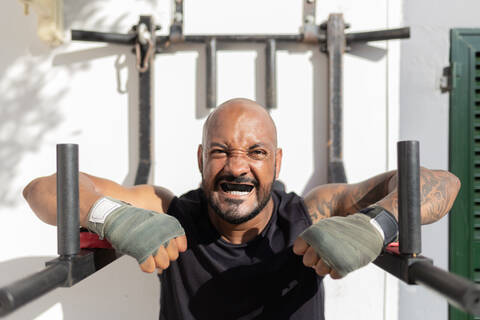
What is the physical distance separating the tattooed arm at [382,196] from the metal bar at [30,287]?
1040 millimetres

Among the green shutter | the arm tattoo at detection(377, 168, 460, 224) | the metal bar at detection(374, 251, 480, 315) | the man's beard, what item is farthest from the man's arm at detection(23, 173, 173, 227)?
the green shutter

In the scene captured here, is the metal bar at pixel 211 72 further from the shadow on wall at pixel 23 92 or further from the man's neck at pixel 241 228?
the man's neck at pixel 241 228

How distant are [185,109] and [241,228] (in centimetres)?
97

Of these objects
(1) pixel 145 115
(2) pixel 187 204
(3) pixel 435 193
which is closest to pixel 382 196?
(3) pixel 435 193

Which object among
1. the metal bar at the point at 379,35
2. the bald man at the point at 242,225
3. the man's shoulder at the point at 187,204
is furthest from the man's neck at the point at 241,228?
the metal bar at the point at 379,35

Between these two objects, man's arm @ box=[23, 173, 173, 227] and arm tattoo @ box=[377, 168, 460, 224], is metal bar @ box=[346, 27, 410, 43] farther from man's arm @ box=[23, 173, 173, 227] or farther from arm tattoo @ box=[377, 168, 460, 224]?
man's arm @ box=[23, 173, 173, 227]

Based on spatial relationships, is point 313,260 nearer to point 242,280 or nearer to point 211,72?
point 242,280

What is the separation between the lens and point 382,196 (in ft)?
5.73

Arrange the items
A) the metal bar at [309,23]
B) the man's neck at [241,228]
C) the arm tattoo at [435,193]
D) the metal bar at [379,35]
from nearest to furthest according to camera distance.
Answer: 1. the arm tattoo at [435,193]
2. the man's neck at [241,228]
3. the metal bar at [379,35]
4. the metal bar at [309,23]

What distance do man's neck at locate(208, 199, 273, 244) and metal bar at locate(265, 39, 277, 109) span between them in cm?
79

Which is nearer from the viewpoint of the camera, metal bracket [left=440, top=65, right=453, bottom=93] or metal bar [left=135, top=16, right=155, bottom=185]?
metal bar [left=135, top=16, right=155, bottom=185]

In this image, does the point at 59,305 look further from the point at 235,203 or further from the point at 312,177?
the point at 312,177

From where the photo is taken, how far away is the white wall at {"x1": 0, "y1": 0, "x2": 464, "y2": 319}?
7.66ft

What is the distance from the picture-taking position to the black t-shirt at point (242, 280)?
159 cm
